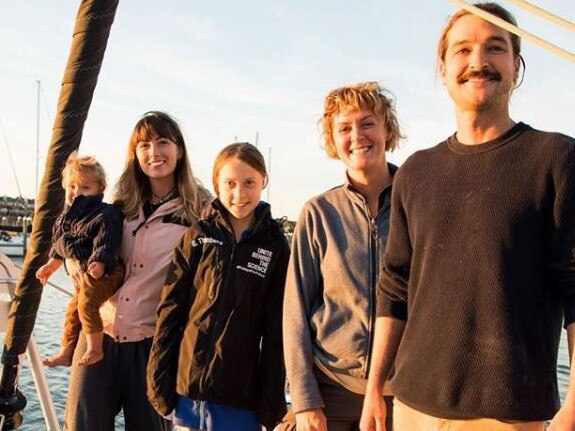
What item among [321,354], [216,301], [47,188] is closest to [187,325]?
[216,301]

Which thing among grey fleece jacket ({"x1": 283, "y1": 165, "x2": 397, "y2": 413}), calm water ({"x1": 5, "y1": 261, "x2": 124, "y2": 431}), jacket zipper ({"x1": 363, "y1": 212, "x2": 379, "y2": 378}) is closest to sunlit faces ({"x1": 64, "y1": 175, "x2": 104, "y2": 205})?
grey fleece jacket ({"x1": 283, "y1": 165, "x2": 397, "y2": 413})

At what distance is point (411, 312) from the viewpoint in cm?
191

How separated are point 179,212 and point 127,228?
0.29 metres

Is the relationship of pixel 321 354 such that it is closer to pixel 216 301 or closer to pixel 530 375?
pixel 216 301

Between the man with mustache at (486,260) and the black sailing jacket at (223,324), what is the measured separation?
0.80 meters

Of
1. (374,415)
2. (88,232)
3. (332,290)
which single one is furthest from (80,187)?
(374,415)

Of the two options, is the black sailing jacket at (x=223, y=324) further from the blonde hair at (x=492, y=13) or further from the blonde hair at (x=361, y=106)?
the blonde hair at (x=492, y=13)

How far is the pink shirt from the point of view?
2963 millimetres

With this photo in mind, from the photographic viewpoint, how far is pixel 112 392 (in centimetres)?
298

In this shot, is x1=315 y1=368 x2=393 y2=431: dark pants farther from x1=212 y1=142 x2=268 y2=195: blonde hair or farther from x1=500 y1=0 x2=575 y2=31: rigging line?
x1=500 y1=0 x2=575 y2=31: rigging line

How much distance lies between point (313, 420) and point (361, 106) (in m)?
1.19

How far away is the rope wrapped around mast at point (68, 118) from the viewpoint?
2.91m

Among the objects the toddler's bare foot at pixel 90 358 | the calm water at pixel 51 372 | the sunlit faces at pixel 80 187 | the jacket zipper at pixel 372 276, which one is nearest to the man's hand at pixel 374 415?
the jacket zipper at pixel 372 276

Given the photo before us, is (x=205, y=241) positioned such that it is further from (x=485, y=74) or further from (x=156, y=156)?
(x=485, y=74)
